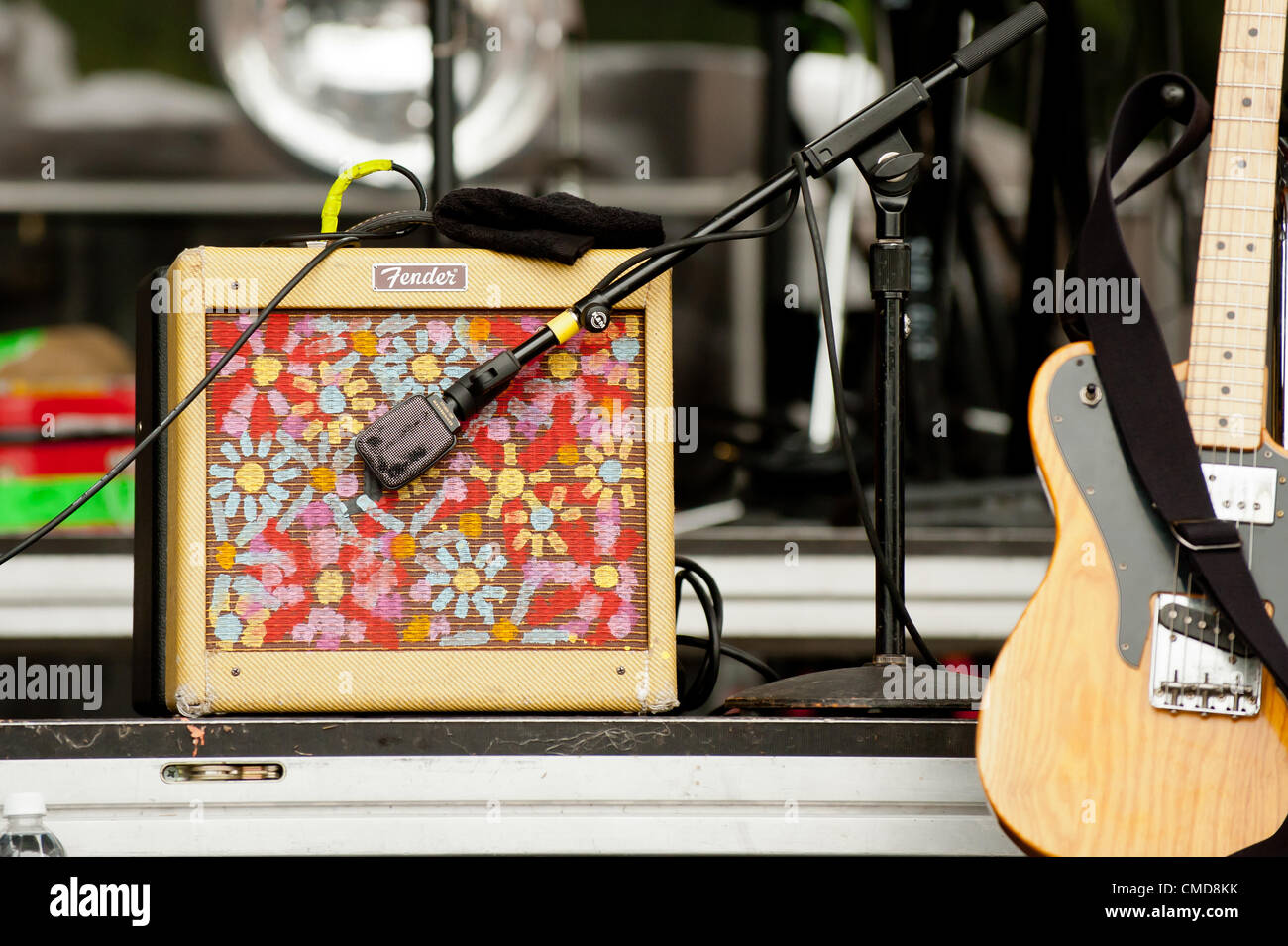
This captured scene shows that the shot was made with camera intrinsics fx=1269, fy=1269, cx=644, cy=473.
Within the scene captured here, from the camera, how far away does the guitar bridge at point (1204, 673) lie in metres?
0.85

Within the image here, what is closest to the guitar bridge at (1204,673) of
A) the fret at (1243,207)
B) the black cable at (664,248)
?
the fret at (1243,207)

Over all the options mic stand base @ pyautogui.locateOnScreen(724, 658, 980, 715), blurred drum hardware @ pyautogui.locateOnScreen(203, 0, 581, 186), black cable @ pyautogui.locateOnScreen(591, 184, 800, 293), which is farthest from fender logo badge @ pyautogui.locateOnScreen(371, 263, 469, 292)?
blurred drum hardware @ pyautogui.locateOnScreen(203, 0, 581, 186)

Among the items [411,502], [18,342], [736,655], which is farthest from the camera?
[18,342]

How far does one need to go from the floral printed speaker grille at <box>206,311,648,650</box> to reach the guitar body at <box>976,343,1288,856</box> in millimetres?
289

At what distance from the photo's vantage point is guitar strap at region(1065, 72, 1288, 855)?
2.75ft

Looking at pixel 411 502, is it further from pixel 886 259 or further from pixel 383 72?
pixel 383 72

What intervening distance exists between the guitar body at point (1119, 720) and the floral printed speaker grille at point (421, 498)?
29 cm

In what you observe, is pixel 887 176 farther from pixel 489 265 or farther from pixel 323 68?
pixel 323 68

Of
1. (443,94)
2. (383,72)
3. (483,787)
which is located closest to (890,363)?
(483,787)

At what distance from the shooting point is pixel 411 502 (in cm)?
95

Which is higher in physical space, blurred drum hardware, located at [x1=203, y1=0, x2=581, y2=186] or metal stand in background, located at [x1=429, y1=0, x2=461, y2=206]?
blurred drum hardware, located at [x1=203, y1=0, x2=581, y2=186]

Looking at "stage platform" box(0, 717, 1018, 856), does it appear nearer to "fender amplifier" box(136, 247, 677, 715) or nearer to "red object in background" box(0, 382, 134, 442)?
"fender amplifier" box(136, 247, 677, 715)

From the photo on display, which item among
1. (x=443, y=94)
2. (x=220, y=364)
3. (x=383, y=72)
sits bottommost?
(x=220, y=364)

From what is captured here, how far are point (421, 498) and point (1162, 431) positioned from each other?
53 cm
